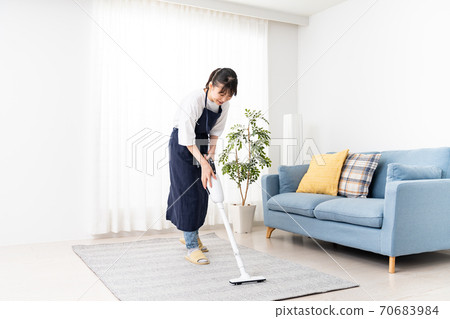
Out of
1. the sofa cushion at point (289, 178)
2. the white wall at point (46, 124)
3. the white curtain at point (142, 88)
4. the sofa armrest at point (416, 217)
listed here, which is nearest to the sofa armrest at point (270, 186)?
the sofa cushion at point (289, 178)

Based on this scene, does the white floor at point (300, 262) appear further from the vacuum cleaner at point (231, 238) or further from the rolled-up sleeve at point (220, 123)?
the rolled-up sleeve at point (220, 123)

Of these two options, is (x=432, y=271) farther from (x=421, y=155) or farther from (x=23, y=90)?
(x=23, y=90)

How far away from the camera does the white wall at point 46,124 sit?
3.73 m

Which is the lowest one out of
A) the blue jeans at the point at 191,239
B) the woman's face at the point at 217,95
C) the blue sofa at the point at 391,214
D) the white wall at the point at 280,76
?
the blue jeans at the point at 191,239

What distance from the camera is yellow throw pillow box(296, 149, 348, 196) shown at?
3596mm

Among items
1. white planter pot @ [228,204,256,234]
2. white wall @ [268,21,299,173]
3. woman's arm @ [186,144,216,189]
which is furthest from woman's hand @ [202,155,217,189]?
white wall @ [268,21,299,173]

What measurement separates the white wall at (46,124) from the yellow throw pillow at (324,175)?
1985 mm

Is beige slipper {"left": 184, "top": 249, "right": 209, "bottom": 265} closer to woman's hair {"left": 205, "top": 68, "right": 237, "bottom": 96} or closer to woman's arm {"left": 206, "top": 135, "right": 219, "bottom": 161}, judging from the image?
woman's arm {"left": 206, "top": 135, "right": 219, "bottom": 161}

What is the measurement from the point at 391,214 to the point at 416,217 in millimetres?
221

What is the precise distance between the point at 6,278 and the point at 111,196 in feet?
5.04

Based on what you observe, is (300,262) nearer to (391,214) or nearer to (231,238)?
(391,214)

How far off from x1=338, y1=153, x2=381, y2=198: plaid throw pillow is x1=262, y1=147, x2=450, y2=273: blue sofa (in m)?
0.11

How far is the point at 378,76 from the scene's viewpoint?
4.09 metres

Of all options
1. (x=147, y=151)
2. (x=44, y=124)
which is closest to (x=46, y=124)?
(x=44, y=124)
